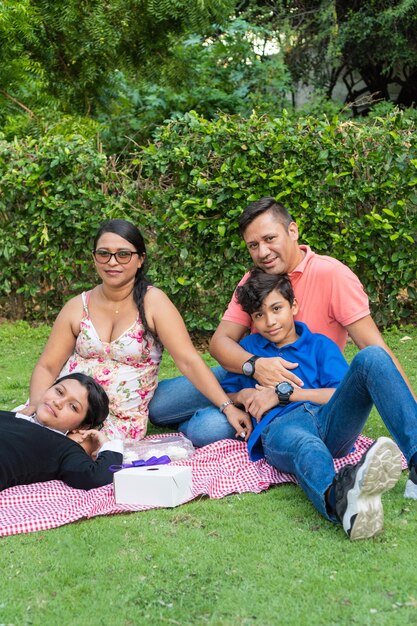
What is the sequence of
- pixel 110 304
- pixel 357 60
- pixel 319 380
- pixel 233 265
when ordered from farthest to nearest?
pixel 357 60
pixel 233 265
pixel 110 304
pixel 319 380

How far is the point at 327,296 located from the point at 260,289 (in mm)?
375

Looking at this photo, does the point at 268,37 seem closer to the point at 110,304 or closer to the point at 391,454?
the point at 110,304

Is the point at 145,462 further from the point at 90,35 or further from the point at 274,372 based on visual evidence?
the point at 90,35

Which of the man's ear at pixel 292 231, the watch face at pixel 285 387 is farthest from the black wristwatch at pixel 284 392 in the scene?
the man's ear at pixel 292 231

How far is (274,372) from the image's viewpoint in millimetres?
4047

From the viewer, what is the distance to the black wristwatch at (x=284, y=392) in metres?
3.93

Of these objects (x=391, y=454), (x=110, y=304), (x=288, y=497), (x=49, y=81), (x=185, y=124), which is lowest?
(x=288, y=497)

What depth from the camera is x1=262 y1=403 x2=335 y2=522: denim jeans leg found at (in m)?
3.23

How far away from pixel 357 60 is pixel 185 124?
23.0ft

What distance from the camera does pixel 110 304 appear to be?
4.48 meters

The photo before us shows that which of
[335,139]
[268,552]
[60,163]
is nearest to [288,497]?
[268,552]

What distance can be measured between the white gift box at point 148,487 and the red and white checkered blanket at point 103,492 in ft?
0.14

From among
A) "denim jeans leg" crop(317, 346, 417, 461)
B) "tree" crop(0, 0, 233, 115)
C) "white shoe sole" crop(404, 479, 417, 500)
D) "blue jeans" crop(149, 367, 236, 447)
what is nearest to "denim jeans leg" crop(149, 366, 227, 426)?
"blue jeans" crop(149, 367, 236, 447)

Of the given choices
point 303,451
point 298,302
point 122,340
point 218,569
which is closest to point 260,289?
point 298,302
